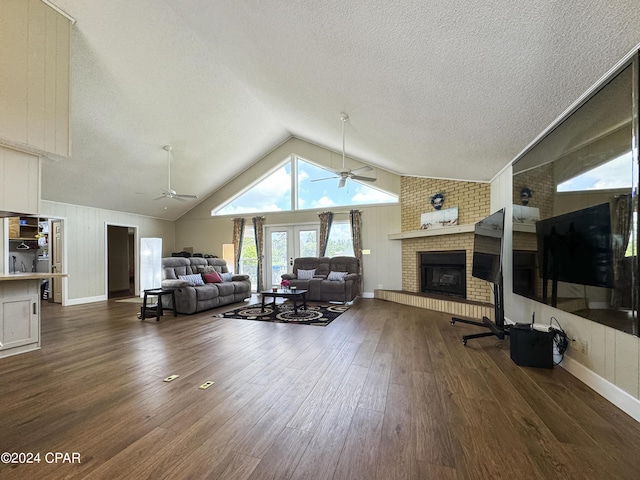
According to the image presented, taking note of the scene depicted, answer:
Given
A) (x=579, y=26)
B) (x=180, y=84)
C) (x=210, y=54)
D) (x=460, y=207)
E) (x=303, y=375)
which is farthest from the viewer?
(x=460, y=207)

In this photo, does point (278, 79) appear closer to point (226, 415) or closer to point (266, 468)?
point (226, 415)

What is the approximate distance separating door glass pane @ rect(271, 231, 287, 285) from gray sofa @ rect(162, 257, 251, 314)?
1595 mm

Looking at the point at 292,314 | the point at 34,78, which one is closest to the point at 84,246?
the point at 34,78

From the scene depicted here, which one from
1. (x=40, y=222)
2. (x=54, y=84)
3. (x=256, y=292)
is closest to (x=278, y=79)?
(x=54, y=84)

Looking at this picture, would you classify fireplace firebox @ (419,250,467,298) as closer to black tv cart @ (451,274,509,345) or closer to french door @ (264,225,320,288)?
black tv cart @ (451,274,509,345)

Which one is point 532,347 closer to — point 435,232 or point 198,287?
point 435,232

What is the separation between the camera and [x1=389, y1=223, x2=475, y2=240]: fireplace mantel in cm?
536

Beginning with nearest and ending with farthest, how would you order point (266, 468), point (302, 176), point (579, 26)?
point (266, 468) → point (579, 26) → point (302, 176)

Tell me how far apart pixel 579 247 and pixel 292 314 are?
162 inches

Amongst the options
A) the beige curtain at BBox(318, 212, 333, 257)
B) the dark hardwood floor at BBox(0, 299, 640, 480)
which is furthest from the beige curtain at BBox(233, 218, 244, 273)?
the dark hardwood floor at BBox(0, 299, 640, 480)

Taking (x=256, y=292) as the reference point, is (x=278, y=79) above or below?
above

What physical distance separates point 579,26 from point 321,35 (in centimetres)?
209

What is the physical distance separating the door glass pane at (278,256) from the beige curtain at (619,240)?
23.7 feet

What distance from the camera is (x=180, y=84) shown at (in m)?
5.16
